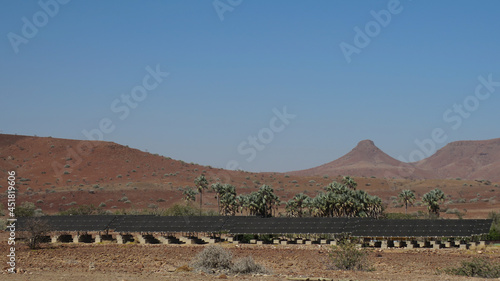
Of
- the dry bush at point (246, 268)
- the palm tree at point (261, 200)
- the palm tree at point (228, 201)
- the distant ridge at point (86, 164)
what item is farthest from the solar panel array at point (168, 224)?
the distant ridge at point (86, 164)

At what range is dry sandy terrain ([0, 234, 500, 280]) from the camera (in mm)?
27016

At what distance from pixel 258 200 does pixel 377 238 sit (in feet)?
61.9

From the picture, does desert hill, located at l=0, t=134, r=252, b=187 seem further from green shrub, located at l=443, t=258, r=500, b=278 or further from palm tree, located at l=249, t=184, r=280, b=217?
green shrub, located at l=443, t=258, r=500, b=278

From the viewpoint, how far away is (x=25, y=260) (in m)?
37.9

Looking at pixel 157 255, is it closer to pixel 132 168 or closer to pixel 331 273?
pixel 331 273

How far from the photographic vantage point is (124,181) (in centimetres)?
11950

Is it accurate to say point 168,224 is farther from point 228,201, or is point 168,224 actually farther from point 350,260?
point 350,260

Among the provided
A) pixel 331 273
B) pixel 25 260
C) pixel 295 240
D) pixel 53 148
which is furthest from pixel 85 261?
pixel 53 148

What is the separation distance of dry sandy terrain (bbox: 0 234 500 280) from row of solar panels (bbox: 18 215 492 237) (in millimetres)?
2682

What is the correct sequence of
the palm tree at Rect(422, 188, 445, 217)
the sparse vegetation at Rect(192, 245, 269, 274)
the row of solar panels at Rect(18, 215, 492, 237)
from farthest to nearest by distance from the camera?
the palm tree at Rect(422, 188, 445, 217)
the row of solar panels at Rect(18, 215, 492, 237)
the sparse vegetation at Rect(192, 245, 269, 274)

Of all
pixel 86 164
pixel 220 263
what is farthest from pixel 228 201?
pixel 86 164

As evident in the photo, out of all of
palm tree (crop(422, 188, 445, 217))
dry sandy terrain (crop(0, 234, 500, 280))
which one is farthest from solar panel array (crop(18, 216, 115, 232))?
palm tree (crop(422, 188, 445, 217))

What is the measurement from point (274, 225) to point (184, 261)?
65.2ft

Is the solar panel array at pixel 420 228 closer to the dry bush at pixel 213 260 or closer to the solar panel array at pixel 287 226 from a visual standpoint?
the solar panel array at pixel 287 226
